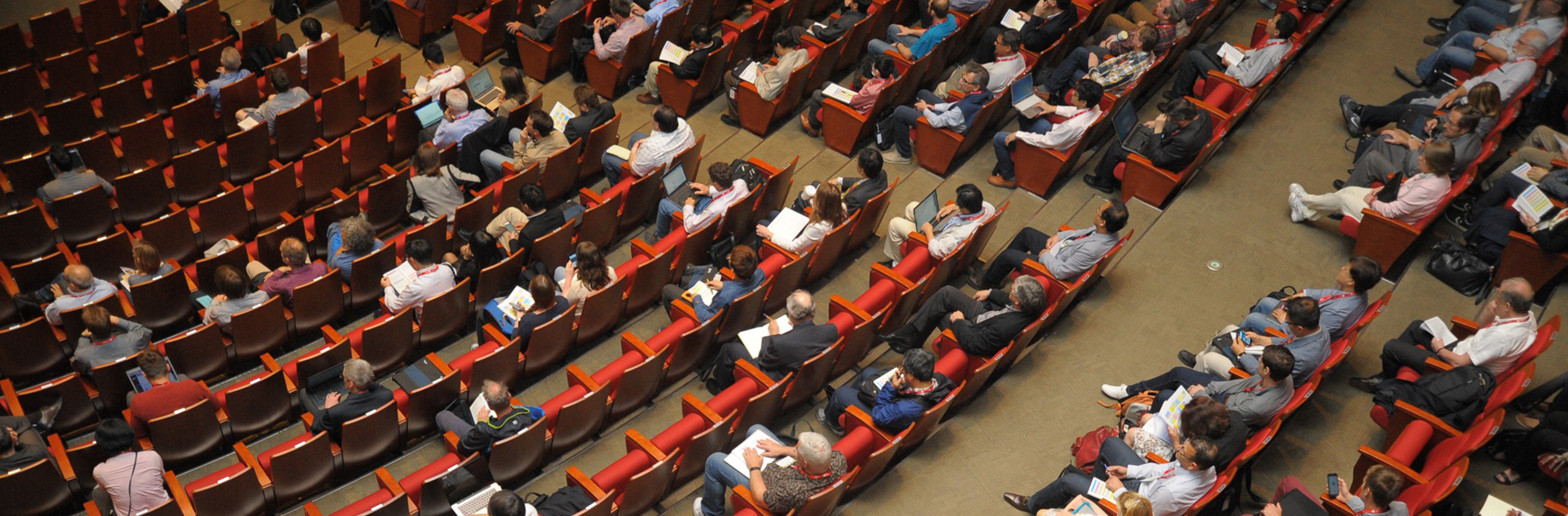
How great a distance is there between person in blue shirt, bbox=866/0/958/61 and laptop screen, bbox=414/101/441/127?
274 centimetres

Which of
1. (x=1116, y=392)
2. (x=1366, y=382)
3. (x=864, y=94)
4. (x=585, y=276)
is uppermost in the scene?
(x=585, y=276)

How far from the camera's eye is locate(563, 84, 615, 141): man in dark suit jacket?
609 centimetres

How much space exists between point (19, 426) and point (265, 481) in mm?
1001

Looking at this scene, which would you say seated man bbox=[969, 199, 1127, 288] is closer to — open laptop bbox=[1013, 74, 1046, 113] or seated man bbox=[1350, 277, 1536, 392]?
open laptop bbox=[1013, 74, 1046, 113]

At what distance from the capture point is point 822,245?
5.34 meters

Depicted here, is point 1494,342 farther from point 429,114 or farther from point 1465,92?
point 429,114

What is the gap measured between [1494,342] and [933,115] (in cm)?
290

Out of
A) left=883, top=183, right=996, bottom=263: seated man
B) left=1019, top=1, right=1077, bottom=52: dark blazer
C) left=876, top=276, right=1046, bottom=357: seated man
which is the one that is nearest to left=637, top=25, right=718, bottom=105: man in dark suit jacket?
left=883, top=183, right=996, bottom=263: seated man

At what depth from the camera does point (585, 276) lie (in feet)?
16.4

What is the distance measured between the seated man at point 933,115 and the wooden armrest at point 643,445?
8.83 feet

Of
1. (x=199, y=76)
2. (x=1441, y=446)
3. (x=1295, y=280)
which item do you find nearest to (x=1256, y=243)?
(x=1295, y=280)

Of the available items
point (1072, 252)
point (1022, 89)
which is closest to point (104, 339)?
point (1072, 252)

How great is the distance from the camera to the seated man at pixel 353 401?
4.36 meters

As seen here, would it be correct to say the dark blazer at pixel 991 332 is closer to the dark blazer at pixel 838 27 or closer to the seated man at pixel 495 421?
the seated man at pixel 495 421
